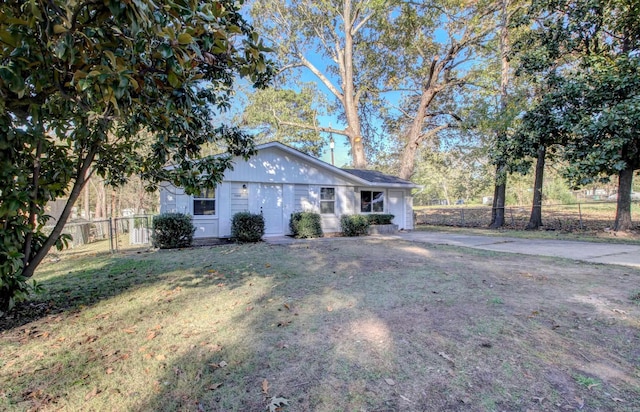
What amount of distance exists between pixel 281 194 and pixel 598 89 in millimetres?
11416

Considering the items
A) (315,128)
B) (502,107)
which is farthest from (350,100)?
(502,107)

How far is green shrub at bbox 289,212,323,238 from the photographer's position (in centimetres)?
1183

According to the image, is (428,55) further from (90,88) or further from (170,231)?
(90,88)

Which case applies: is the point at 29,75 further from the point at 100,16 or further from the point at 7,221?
the point at 7,221

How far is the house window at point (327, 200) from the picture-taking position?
530 inches

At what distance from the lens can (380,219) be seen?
45.0 feet

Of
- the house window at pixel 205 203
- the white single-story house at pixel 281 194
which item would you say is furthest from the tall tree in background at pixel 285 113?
the house window at pixel 205 203

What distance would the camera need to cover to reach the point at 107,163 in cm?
493

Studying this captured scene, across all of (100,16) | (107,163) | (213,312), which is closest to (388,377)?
(213,312)

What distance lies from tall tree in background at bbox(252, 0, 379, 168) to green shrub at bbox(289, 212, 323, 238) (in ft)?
25.9

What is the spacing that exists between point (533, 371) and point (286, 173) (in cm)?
1081

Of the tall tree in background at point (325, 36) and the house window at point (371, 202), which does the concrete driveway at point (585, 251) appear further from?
the tall tree in background at point (325, 36)

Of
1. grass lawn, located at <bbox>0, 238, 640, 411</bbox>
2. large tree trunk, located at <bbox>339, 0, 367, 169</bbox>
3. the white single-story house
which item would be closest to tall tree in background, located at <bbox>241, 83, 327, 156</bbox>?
large tree trunk, located at <bbox>339, 0, 367, 169</bbox>

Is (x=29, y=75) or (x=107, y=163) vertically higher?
(x=29, y=75)
